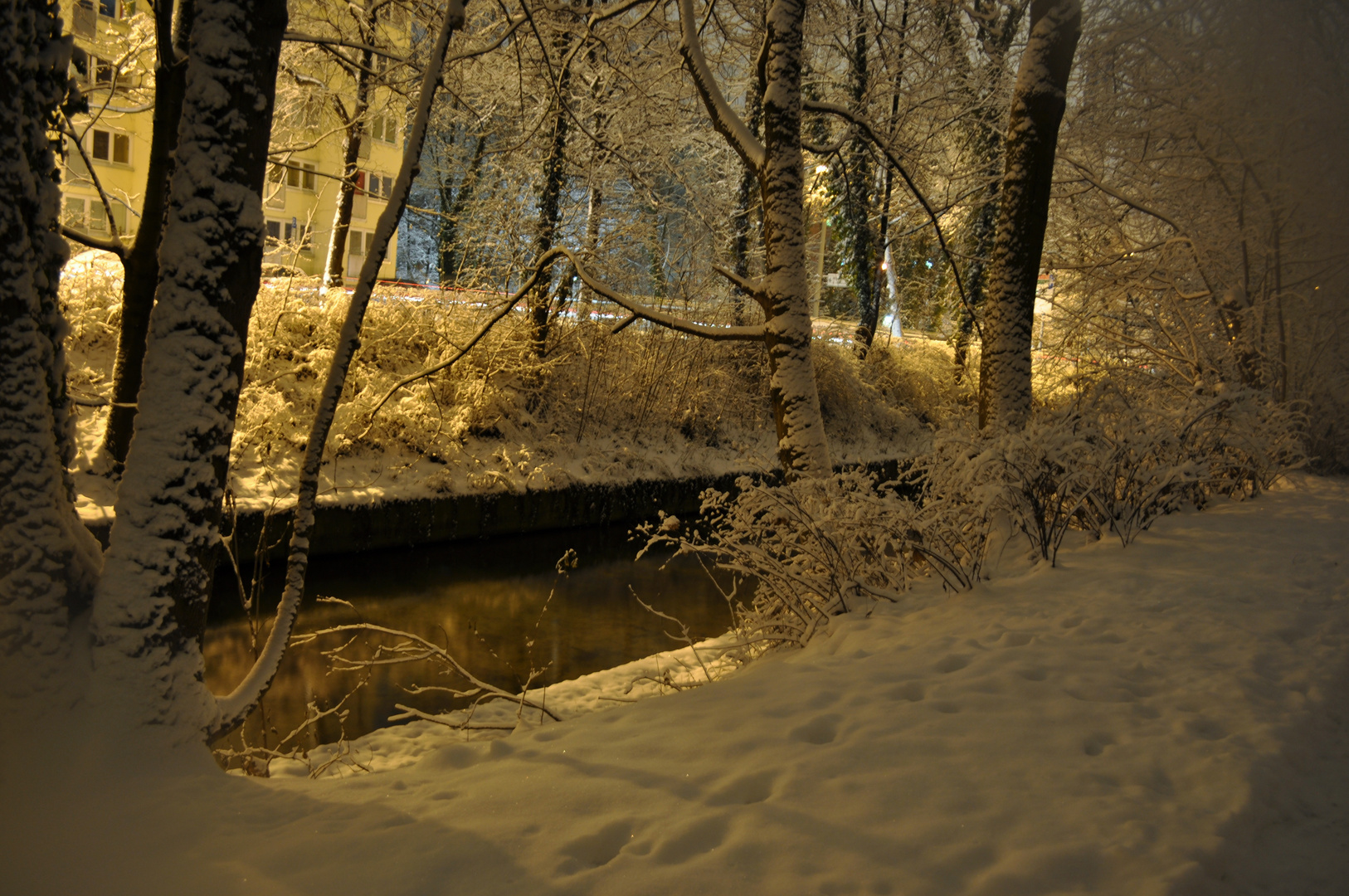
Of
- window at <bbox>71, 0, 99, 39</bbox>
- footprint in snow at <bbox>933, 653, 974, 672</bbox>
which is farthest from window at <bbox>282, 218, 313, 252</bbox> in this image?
footprint in snow at <bbox>933, 653, 974, 672</bbox>

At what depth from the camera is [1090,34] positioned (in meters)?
10.3

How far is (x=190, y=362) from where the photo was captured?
10.0 feet

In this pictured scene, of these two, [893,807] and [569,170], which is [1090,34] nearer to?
[569,170]

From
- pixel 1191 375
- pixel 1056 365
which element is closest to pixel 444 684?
pixel 1191 375

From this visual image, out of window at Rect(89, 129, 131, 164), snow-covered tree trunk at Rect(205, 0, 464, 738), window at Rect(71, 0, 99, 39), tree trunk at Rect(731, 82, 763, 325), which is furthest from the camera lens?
window at Rect(89, 129, 131, 164)

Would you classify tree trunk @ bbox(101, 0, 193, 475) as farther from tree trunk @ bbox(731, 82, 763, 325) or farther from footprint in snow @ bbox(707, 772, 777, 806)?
tree trunk @ bbox(731, 82, 763, 325)

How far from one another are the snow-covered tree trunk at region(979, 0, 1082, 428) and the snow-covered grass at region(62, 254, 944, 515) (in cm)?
224

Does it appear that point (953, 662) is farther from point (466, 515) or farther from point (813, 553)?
point (466, 515)

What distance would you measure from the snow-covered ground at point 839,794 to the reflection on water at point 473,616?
8.26 ft

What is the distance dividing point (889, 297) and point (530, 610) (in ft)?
57.1

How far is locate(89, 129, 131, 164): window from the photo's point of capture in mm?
27266

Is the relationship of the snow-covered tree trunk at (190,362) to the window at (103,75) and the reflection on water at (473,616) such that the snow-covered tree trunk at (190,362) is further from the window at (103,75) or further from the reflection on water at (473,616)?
the window at (103,75)

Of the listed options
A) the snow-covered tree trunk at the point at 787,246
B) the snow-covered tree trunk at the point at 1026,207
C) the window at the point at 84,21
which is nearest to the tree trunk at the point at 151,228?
the window at the point at 84,21

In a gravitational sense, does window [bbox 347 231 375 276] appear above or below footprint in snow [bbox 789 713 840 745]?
above
